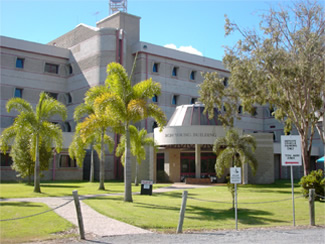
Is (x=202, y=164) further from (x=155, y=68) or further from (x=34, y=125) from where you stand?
(x=34, y=125)

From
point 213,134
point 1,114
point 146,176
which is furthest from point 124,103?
point 1,114

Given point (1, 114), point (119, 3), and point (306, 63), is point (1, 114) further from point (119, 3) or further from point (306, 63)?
point (306, 63)

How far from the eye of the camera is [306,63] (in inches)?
838

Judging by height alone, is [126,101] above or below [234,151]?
above

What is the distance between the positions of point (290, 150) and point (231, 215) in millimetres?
3820

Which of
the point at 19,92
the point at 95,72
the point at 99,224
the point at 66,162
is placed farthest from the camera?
the point at 19,92

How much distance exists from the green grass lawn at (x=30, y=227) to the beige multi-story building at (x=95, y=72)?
73.5 ft

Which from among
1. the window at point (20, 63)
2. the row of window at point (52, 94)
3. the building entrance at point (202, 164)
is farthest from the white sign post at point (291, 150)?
the window at point (20, 63)

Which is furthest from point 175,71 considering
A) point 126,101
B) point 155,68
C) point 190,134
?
point 126,101

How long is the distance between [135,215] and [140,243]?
4763 mm

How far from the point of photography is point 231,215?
15.1m

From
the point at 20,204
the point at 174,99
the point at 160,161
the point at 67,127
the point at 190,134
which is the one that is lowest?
the point at 20,204

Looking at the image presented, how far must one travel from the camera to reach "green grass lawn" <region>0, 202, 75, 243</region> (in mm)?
10508

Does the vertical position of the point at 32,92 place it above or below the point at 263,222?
above
